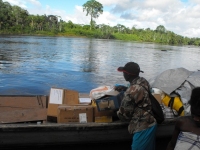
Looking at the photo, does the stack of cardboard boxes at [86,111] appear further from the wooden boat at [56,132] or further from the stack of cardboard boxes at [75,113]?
the wooden boat at [56,132]

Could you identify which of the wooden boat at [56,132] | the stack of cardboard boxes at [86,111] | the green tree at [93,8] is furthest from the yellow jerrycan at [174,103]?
the green tree at [93,8]

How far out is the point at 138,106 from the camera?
125 inches

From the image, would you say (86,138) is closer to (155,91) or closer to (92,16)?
(155,91)

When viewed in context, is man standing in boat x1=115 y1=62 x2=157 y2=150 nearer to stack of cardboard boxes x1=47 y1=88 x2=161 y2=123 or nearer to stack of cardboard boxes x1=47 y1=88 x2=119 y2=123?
stack of cardboard boxes x1=47 y1=88 x2=161 y2=123

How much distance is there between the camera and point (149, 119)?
3.23 metres

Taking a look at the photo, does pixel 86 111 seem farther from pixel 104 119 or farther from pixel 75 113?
pixel 104 119

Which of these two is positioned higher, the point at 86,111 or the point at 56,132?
the point at 86,111

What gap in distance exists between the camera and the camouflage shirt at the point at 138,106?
122 inches

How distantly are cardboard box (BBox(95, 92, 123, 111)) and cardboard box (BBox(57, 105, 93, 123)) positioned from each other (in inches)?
10.6

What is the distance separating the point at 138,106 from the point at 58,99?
1.88 m

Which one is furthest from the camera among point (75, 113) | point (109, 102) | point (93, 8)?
point (93, 8)

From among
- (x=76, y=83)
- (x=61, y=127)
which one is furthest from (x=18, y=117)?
(x=76, y=83)

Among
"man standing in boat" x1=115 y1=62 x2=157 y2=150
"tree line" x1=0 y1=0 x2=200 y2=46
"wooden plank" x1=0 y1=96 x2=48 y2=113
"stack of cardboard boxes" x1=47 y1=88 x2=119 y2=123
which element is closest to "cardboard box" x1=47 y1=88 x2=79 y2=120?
"stack of cardboard boxes" x1=47 y1=88 x2=119 y2=123

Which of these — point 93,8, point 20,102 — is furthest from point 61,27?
point 20,102
